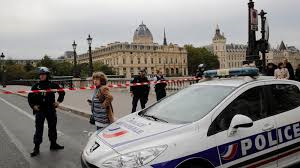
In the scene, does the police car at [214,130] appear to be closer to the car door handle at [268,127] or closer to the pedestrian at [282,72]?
the car door handle at [268,127]

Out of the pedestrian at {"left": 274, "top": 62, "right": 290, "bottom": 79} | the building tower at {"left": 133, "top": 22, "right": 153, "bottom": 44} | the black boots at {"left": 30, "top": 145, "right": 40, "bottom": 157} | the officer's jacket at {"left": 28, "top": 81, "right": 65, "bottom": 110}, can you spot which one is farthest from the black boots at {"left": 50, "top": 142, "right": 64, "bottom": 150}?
the building tower at {"left": 133, "top": 22, "right": 153, "bottom": 44}

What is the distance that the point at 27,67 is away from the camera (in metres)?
106

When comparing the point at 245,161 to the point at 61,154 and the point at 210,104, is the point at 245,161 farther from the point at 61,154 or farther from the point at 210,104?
the point at 61,154

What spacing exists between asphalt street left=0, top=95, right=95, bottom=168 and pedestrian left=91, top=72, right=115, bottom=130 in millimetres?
876

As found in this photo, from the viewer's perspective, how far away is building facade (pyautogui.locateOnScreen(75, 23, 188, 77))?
156 meters

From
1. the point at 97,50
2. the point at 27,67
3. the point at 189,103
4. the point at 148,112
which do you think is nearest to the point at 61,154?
the point at 148,112

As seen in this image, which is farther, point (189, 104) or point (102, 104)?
point (102, 104)

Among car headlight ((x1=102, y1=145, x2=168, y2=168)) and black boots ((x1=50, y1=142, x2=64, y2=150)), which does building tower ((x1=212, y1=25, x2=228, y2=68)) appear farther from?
car headlight ((x1=102, y1=145, x2=168, y2=168))

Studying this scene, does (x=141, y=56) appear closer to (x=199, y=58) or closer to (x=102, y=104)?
(x=199, y=58)

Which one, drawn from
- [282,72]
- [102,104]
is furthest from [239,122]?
[282,72]

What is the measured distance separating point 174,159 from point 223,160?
703 mm

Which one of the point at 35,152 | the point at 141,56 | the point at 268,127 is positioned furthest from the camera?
the point at 141,56

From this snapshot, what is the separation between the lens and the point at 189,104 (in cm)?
523

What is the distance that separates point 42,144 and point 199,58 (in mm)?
162973
